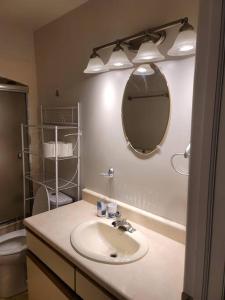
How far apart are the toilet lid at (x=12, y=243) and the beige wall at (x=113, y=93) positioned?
0.77 m

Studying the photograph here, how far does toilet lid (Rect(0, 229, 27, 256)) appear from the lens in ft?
6.11

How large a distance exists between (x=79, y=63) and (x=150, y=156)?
3.23 ft

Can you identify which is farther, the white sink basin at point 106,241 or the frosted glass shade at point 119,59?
the frosted glass shade at point 119,59

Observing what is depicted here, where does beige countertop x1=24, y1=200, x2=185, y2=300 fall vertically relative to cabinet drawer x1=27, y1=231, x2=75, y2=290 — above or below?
above

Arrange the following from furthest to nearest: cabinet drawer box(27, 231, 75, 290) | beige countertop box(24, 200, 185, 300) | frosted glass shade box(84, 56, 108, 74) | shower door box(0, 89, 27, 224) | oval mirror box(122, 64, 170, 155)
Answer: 1. shower door box(0, 89, 27, 224)
2. frosted glass shade box(84, 56, 108, 74)
3. oval mirror box(122, 64, 170, 155)
4. cabinet drawer box(27, 231, 75, 290)
5. beige countertop box(24, 200, 185, 300)

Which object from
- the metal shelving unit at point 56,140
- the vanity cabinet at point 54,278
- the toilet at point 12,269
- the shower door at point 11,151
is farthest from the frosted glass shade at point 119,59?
the toilet at point 12,269

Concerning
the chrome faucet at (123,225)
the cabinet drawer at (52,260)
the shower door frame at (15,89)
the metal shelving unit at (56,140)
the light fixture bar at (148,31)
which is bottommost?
the cabinet drawer at (52,260)

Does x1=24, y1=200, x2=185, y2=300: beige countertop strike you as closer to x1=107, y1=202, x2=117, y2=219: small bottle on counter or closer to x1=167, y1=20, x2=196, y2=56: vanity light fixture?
x1=107, y1=202, x2=117, y2=219: small bottle on counter

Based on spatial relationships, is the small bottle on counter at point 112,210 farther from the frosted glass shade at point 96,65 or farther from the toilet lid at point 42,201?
the frosted glass shade at point 96,65

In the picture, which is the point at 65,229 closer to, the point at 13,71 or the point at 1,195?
the point at 1,195

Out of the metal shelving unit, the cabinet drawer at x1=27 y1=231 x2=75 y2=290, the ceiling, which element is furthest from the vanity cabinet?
the ceiling

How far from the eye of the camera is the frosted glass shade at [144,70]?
138 cm

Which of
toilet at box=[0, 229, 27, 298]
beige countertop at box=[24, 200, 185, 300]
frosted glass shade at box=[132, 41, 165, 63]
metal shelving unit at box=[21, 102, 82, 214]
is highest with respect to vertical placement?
frosted glass shade at box=[132, 41, 165, 63]

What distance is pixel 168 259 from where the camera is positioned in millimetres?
1165
